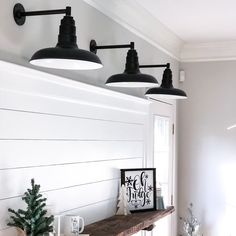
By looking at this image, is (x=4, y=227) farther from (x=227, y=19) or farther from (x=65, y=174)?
(x=227, y=19)

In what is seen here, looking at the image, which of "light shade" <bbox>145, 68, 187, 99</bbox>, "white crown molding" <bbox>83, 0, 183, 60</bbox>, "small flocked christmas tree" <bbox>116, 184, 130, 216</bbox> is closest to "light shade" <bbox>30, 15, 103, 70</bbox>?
"white crown molding" <bbox>83, 0, 183, 60</bbox>

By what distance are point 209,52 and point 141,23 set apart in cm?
113

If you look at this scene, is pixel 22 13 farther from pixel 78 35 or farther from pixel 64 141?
pixel 64 141

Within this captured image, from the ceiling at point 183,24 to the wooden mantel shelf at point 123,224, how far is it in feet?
4.06

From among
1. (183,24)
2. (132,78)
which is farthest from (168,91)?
(183,24)

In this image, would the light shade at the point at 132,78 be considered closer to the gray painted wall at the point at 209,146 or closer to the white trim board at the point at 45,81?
the white trim board at the point at 45,81

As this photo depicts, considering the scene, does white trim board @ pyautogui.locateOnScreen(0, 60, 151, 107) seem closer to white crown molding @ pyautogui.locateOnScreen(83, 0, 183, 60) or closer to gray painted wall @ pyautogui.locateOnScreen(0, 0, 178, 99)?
gray painted wall @ pyautogui.locateOnScreen(0, 0, 178, 99)

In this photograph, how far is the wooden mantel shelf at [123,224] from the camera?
2158 mm

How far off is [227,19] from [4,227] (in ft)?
7.43

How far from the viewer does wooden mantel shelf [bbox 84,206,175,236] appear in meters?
2.16

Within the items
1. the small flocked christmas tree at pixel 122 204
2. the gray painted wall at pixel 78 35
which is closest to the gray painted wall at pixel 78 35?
the gray painted wall at pixel 78 35

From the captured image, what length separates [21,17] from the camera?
1.81 m

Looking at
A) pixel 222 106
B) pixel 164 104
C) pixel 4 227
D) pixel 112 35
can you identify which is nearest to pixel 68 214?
pixel 4 227

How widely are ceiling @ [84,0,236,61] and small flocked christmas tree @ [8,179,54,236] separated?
1.20 m
